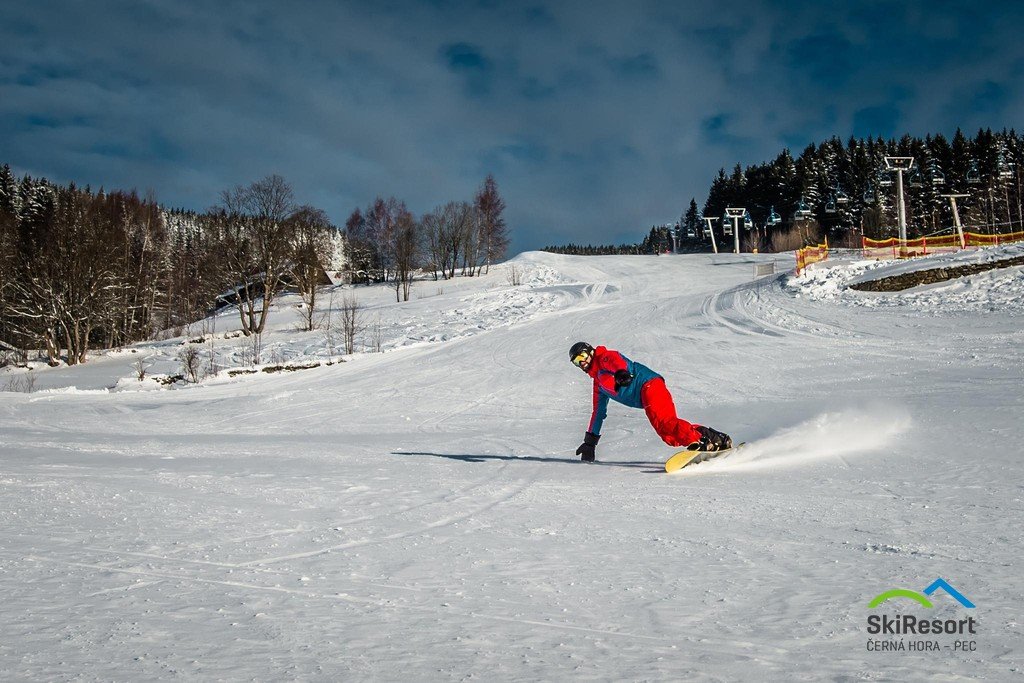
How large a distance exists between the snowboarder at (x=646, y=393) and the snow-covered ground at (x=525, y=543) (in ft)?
1.17

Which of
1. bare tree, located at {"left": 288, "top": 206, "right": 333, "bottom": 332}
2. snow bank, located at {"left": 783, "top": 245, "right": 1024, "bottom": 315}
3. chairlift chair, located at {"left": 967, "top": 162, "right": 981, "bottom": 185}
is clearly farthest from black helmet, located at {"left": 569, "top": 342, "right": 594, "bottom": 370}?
chairlift chair, located at {"left": 967, "top": 162, "right": 981, "bottom": 185}

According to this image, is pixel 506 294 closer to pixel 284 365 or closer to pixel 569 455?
pixel 284 365

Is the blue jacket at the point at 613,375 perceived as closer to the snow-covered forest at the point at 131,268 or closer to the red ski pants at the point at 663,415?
the red ski pants at the point at 663,415

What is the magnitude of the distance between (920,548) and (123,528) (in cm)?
586

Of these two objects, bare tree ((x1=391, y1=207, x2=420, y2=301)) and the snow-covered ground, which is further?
bare tree ((x1=391, y1=207, x2=420, y2=301))

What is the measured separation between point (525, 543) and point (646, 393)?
3555 millimetres

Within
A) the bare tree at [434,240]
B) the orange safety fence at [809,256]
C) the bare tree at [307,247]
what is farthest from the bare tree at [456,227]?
the orange safety fence at [809,256]

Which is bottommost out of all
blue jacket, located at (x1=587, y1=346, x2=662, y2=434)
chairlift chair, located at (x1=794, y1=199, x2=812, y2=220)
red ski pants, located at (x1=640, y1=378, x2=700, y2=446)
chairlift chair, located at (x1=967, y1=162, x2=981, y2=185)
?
red ski pants, located at (x1=640, y1=378, x2=700, y2=446)

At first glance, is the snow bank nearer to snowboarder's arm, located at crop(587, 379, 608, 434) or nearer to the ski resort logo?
snowboarder's arm, located at crop(587, 379, 608, 434)

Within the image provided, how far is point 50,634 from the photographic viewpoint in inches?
124

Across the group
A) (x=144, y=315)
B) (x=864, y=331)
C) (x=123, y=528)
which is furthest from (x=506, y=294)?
(x=123, y=528)

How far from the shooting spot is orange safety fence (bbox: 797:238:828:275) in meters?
32.0

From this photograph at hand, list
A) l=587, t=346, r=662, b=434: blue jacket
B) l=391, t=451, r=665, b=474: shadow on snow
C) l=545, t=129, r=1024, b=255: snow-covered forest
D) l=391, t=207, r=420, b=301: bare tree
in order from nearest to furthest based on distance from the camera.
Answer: l=587, t=346, r=662, b=434: blue jacket, l=391, t=451, r=665, b=474: shadow on snow, l=391, t=207, r=420, b=301: bare tree, l=545, t=129, r=1024, b=255: snow-covered forest

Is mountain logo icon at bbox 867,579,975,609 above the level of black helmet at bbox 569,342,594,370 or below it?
below
